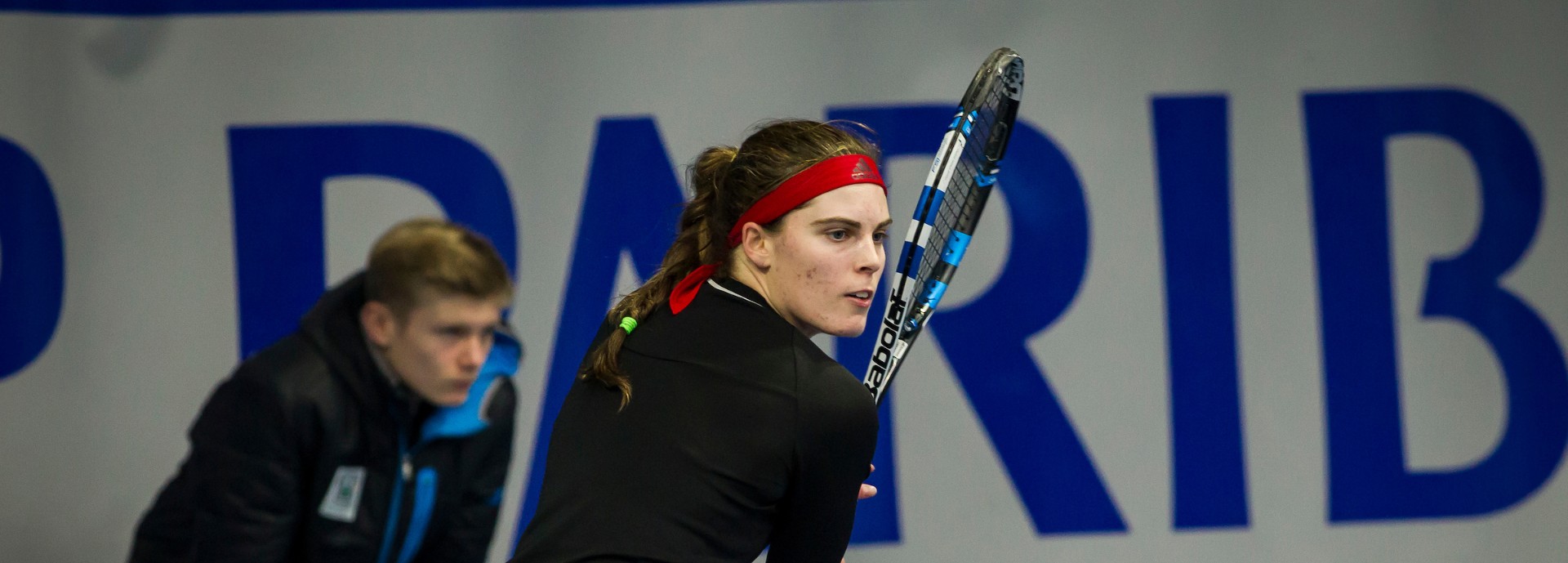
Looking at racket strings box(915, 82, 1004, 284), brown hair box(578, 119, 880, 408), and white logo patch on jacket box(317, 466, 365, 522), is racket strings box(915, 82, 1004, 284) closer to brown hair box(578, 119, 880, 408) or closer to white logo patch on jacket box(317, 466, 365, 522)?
brown hair box(578, 119, 880, 408)

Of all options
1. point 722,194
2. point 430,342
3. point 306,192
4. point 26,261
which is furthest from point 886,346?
point 26,261

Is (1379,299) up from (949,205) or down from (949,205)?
down

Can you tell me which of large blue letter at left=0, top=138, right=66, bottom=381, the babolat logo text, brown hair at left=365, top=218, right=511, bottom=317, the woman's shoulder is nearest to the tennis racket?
the babolat logo text

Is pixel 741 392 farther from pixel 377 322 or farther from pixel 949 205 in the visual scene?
pixel 377 322

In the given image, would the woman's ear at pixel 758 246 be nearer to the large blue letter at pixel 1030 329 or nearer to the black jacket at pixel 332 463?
the black jacket at pixel 332 463

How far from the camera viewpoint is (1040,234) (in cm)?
388

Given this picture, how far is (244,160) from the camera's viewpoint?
A: 378 centimetres

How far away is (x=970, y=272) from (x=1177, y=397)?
699mm

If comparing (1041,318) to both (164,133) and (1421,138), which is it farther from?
(164,133)

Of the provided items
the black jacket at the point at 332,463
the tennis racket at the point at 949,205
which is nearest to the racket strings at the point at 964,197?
the tennis racket at the point at 949,205

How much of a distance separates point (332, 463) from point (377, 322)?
0.25m

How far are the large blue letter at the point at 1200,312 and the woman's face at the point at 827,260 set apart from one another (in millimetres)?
2259

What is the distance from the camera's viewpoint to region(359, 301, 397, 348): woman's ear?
237cm

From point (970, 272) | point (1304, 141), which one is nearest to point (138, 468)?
point (970, 272)
